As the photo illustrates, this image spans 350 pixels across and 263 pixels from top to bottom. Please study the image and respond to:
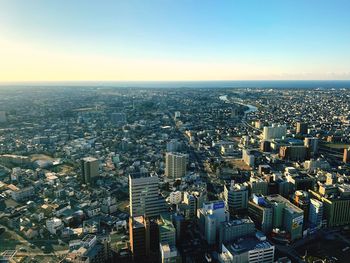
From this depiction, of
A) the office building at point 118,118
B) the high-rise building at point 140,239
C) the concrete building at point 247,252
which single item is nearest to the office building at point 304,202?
the concrete building at point 247,252

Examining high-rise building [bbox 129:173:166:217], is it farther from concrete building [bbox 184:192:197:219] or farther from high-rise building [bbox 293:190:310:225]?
high-rise building [bbox 293:190:310:225]

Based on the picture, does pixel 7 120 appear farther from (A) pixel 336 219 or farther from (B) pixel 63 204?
(A) pixel 336 219

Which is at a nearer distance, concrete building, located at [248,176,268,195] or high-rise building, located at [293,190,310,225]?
high-rise building, located at [293,190,310,225]

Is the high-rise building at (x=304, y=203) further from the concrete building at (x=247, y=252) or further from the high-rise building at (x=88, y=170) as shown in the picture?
the high-rise building at (x=88, y=170)

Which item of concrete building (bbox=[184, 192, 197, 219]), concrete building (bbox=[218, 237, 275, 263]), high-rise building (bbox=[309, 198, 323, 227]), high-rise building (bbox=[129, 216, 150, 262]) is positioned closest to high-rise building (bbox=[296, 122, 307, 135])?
high-rise building (bbox=[309, 198, 323, 227])

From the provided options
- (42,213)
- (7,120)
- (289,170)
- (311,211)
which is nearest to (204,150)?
(289,170)
